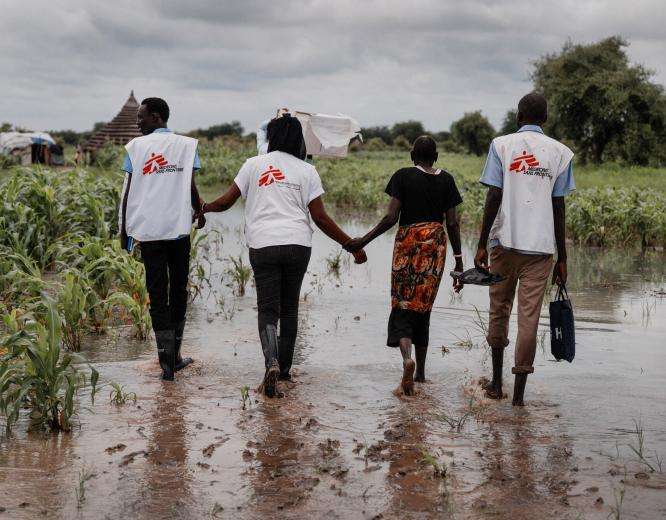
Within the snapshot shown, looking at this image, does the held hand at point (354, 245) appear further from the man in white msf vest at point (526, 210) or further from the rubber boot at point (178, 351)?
the rubber boot at point (178, 351)

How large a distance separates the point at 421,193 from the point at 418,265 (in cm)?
49

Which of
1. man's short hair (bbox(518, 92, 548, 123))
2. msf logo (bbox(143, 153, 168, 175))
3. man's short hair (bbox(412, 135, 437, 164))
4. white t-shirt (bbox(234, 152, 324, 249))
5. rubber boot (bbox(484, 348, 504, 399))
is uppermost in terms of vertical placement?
man's short hair (bbox(518, 92, 548, 123))

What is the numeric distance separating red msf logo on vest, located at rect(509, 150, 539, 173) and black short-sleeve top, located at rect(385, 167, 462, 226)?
44cm

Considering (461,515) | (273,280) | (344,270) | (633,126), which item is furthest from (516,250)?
(633,126)

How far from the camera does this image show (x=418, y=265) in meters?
5.68

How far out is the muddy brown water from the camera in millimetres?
3797

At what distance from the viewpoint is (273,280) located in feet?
18.2

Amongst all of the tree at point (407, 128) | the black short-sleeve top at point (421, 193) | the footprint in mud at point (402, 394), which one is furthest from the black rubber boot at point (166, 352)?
the tree at point (407, 128)

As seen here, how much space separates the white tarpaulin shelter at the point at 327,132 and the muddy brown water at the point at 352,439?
7.41m

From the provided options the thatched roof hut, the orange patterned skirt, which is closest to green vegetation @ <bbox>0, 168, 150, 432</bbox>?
the orange patterned skirt

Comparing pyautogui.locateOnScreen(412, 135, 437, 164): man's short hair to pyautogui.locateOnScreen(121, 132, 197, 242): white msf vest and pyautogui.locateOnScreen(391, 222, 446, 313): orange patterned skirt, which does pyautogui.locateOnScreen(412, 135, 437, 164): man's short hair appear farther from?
pyautogui.locateOnScreen(121, 132, 197, 242): white msf vest

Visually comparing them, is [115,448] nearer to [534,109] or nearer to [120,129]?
[534,109]

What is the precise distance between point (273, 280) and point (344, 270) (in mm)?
6200

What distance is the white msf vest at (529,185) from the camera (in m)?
5.32
